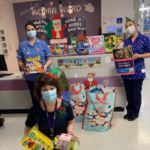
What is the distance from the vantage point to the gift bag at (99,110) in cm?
197

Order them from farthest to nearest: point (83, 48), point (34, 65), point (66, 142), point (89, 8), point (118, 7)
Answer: point (89, 8), point (118, 7), point (83, 48), point (34, 65), point (66, 142)

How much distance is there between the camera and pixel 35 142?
105 cm

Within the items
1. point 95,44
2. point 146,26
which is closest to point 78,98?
point 95,44

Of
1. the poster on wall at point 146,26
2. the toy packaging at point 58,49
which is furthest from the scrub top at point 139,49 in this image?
the poster on wall at point 146,26

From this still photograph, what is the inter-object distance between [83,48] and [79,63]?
0.84ft

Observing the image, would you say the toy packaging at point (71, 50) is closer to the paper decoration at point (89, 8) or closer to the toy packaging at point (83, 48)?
the toy packaging at point (83, 48)

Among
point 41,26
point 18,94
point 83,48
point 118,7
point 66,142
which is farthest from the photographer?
point 41,26

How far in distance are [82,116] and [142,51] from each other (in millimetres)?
1329

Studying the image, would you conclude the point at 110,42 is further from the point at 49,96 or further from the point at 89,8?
the point at 89,8

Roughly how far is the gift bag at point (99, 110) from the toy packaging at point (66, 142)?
1032 mm

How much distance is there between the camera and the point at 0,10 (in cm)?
427

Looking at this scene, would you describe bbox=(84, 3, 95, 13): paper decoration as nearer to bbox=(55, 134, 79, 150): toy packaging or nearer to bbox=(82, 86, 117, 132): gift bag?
bbox=(82, 86, 117, 132): gift bag

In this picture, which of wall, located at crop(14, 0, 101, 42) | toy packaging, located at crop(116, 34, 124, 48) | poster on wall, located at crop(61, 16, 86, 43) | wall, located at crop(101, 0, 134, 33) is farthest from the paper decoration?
toy packaging, located at crop(116, 34, 124, 48)

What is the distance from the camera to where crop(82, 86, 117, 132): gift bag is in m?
1.97
